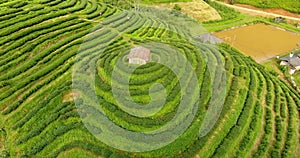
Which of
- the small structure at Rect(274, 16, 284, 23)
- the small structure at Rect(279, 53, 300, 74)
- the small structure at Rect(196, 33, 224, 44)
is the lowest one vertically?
the small structure at Rect(279, 53, 300, 74)

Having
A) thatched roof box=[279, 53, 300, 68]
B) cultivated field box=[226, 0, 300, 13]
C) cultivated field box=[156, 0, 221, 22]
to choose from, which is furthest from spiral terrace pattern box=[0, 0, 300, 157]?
cultivated field box=[226, 0, 300, 13]

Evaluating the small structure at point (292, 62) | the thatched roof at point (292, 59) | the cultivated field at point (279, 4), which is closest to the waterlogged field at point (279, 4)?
the cultivated field at point (279, 4)

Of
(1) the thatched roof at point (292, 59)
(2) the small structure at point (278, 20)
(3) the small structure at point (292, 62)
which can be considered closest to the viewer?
(3) the small structure at point (292, 62)

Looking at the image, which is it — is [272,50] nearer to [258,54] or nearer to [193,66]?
[258,54]

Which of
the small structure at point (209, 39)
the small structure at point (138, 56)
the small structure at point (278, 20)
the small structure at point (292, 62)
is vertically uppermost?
the small structure at point (138, 56)

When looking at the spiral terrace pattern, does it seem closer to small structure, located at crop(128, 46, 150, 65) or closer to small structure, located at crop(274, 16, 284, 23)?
small structure, located at crop(128, 46, 150, 65)

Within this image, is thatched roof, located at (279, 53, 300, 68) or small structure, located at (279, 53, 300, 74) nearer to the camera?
small structure, located at (279, 53, 300, 74)

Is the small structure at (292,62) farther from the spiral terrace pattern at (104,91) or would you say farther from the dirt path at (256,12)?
the dirt path at (256,12)
